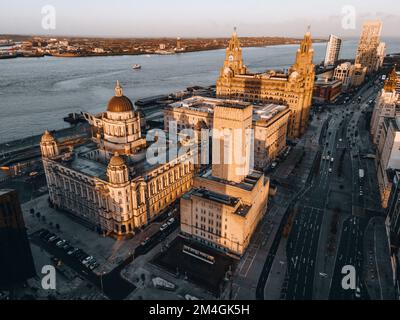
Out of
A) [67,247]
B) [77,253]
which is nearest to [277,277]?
[77,253]

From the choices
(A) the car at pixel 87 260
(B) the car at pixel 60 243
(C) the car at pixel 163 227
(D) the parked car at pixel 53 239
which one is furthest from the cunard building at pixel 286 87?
(A) the car at pixel 87 260

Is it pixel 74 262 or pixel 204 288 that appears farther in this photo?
pixel 74 262

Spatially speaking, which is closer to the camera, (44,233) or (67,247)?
(67,247)

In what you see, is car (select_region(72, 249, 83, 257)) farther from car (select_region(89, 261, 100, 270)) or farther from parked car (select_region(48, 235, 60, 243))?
parked car (select_region(48, 235, 60, 243))

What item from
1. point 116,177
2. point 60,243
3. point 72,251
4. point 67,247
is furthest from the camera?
point 60,243

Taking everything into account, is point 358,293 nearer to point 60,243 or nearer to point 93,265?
point 93,265

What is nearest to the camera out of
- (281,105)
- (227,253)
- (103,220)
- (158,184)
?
(227,253)

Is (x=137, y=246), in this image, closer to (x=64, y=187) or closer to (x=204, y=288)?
(x=204, y=288)
